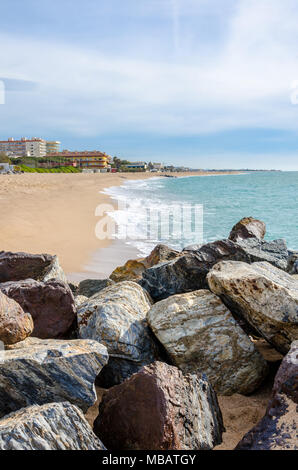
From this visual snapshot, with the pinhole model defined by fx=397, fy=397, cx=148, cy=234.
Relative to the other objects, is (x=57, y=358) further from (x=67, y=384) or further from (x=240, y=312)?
(x=240, y=312)

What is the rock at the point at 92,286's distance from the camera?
5.70 m

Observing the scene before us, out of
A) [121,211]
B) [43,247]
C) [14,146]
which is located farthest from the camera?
[14,146]

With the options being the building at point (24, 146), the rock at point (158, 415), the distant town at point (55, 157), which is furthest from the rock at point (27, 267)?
the building at point (24, 146)

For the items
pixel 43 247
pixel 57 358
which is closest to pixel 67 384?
pixel 57 358

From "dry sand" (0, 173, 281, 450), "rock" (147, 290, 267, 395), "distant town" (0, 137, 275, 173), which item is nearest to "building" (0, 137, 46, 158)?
"distant town" (0, 137, 275, 173)

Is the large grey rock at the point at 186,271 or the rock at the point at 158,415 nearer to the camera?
the rock at the point at 158,415

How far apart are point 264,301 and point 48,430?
1992mm

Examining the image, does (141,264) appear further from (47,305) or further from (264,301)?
(264,301)

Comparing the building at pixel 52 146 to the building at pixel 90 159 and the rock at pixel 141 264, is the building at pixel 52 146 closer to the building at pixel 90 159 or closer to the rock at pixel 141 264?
the building at pixel 90 159

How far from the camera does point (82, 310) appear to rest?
3.78 metres

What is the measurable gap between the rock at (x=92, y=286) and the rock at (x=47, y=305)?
164cm

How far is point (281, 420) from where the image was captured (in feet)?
7.68

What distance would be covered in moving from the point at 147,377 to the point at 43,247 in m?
7.91
